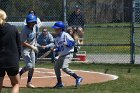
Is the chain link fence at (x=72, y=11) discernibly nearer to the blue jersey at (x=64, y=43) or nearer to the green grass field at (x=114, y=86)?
the green grass field at (x=114, y=86)

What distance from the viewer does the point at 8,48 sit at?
356 inches

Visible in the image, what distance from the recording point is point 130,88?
38.5ft

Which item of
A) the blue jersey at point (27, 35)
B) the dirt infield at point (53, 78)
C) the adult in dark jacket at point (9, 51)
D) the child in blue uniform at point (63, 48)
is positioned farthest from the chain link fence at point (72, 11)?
the adult in dark jacket at point (9, 51)

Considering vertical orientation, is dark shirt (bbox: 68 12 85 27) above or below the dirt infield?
above

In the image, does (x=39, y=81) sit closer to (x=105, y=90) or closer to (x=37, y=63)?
(x=105, y=90)

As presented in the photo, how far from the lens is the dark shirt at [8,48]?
8.98 meters

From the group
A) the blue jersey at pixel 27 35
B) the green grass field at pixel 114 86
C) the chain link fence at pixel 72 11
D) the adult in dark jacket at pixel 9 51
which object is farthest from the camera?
the chain link fence at pixel 72 11

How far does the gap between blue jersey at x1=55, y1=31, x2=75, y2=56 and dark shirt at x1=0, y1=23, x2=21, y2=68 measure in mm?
2802

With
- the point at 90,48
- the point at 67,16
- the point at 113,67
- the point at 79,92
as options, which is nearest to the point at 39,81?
the point at 79,92

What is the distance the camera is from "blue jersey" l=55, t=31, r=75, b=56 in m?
11.8

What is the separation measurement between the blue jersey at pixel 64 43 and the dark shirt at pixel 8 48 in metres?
2.80

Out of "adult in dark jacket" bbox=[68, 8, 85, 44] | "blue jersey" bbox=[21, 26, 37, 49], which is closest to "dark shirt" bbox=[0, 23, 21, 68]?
"blue jersey" bbox=[21, 26, 37, 49]

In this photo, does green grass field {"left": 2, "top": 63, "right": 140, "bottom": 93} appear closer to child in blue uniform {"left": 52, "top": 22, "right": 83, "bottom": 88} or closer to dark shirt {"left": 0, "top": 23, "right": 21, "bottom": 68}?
child in blue uniform {"left": 52, "top": 22, "right": 83, "bottom": 88}

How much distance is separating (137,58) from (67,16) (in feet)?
10.5
